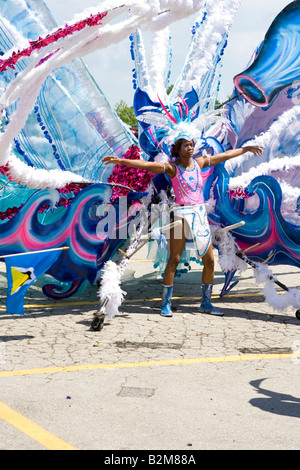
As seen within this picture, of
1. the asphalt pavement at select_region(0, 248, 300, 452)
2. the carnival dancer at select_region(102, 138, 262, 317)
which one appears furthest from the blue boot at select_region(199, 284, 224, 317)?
the carnival dancer at select_region(102, 138, 262, 317)

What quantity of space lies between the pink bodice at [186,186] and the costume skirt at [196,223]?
7cm

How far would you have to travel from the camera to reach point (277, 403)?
13.4ft

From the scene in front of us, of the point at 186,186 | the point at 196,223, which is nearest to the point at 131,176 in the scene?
the point at 186,186

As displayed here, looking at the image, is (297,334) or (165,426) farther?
(297,334)

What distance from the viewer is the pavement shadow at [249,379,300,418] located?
12.9 ft

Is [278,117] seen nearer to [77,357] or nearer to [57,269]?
[57,269]

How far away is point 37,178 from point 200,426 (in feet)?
10.4

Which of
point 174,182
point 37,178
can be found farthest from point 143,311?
point 37,178

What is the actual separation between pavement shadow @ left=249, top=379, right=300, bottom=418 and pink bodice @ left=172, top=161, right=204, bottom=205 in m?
2.57

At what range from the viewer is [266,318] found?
6652 mm

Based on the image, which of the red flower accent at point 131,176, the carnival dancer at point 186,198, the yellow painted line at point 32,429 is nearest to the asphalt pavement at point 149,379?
the yellow painted line at point 32,429

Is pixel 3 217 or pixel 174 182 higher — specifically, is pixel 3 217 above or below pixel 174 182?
above

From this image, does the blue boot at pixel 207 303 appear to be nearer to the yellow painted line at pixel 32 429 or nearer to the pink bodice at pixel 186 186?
the pink bodice at pixel 186 186

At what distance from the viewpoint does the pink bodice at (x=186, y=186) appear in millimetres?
6480
